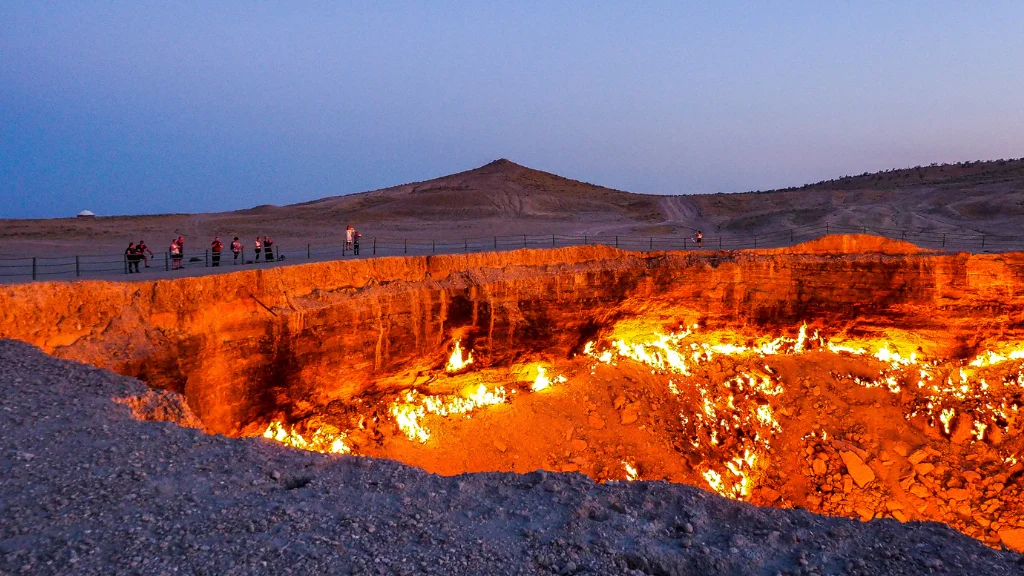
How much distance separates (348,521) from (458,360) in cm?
1226

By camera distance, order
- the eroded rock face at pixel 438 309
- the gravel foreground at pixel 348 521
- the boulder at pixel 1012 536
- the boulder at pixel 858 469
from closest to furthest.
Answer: the gravel foreground at pixel 348 521
the eroded rock face at pixel 438 309
the boulder at pixel 1012 536
the boulder at pixel 858 469

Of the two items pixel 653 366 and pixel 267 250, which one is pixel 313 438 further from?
pixel 653 366

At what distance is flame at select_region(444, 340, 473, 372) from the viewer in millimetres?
18016

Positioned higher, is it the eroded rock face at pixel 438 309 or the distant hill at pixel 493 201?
the distant hill at pixel 493 201

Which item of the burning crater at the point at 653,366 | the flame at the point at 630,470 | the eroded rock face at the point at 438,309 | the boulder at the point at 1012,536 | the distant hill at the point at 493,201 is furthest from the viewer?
the distant hill at the point at 493,201

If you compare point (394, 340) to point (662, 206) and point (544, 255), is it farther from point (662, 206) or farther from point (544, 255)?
point (662, 206)

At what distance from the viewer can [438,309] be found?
56.5 feet

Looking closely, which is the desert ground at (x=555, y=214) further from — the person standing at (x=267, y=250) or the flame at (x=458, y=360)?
the flame at (x=458, y=360)

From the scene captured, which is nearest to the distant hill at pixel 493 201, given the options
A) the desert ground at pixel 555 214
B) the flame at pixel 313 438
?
the desert ground at pixel 555 214

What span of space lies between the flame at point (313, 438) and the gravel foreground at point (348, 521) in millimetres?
7296

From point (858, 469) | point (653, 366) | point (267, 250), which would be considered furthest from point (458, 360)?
point (858, 469)

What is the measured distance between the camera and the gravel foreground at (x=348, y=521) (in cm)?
522

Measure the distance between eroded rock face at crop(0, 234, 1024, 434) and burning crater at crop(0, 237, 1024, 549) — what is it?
0.06 m

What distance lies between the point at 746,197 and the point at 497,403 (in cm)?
5468
